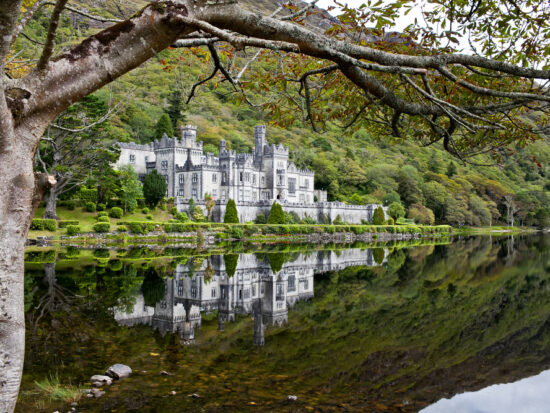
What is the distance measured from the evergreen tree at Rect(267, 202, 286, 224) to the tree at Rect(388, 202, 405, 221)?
76.3ft

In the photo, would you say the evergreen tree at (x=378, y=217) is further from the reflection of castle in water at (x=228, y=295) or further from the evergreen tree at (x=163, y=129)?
the reflection of castle in water at (x=228, y=295)

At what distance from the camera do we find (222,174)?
52781mm

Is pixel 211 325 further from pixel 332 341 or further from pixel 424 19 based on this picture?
pixel 424 19

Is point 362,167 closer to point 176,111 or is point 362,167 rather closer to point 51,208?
point 176,111

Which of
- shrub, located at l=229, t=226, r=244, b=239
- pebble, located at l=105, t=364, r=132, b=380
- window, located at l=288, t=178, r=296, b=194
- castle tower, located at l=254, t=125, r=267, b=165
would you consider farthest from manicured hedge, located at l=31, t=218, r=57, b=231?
window, located at l=288, t=178, r=296, b=194

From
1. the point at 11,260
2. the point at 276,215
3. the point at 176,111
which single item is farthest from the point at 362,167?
the point at 11,260

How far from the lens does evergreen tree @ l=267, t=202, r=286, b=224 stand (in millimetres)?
47219

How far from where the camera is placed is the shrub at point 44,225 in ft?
103

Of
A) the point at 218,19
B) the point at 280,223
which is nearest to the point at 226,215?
the point at 280,223

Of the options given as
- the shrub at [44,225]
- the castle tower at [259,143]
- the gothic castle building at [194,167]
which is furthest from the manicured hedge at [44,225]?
the castle tower at [259,143]

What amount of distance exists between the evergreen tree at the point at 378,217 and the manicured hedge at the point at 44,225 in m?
37.9

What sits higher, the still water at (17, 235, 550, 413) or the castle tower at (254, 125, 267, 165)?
the castle tower at (254, 125, 267, 165)

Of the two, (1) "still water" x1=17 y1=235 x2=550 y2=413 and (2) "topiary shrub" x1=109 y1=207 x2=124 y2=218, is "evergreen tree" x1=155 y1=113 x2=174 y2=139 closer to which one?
(2) "topiary shrub" x1=109 y1=207 x2=124 y2=218

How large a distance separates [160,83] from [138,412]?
319 feet
